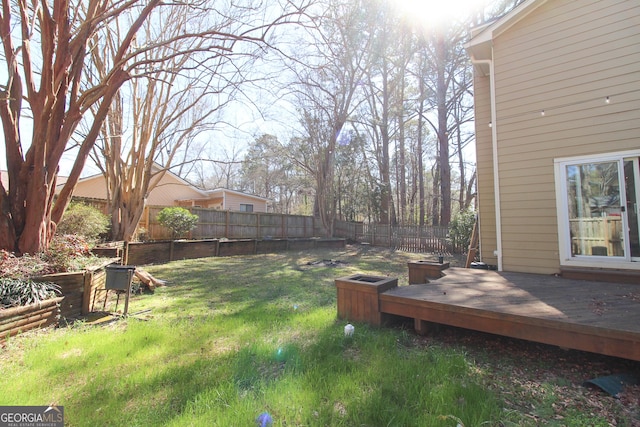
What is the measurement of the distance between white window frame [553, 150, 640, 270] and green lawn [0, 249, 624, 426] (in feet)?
10.5

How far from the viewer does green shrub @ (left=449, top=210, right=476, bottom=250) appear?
10.9m

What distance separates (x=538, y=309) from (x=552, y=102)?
387cm

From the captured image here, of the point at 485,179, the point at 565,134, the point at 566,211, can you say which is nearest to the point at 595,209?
the point at 566,211

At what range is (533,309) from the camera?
8.89ft

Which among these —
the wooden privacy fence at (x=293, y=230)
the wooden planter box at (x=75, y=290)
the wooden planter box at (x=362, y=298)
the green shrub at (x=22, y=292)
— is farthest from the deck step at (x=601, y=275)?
the wooden privacy fence at (x=293, y=230)

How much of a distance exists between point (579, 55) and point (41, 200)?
333 inches

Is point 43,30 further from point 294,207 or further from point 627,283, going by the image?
point 294,207

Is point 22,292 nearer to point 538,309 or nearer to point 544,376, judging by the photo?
point 544,376

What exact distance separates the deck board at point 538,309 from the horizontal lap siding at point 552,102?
115 centimetres

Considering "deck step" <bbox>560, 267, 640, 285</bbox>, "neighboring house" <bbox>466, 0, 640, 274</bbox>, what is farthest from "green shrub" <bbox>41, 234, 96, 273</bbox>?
"deck step" <bbox>560, 267, 640, 285</bbox>

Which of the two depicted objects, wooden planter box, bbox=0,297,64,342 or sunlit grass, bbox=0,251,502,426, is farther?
wooden planter box, bbox=0,297,64,342

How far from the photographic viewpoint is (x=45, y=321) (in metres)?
3.35

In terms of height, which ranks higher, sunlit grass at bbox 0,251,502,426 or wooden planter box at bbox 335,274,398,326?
wooden planter box at bbox 335,274,398,326

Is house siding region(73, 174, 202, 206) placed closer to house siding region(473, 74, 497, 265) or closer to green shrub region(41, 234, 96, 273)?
green shrub region(41, 234, 96, 273)
